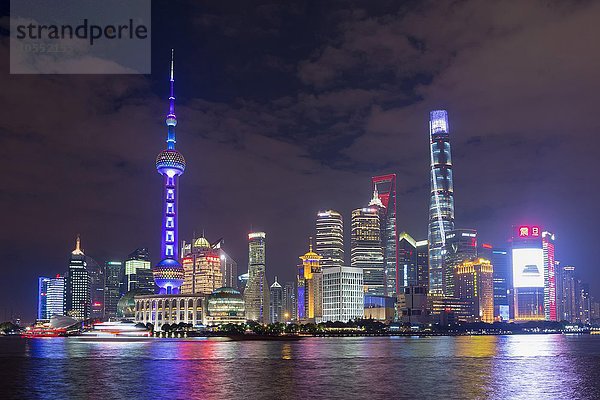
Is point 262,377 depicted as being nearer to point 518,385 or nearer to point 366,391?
point 366,391

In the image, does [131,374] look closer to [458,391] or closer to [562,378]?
[458,391]

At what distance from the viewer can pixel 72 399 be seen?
235ft

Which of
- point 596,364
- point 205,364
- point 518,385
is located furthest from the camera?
point 596,364

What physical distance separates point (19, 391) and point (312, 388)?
31650 millimetres

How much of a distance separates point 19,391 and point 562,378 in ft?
218

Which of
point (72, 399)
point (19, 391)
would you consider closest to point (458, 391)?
point (72, 399)

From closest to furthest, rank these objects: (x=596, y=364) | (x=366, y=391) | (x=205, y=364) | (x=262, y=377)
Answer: (x=366, y=391) → (x=262, y=377) → (x=205, y=364) → (x=596, y=364)

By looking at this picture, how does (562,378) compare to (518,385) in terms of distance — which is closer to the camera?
(518,385)

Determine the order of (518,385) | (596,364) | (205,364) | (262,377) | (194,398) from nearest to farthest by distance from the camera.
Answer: (194,398) → (518,385) → (262,377) → (205,364) → (596,364)

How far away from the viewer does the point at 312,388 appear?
80.2 m

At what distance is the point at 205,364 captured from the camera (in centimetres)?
11269

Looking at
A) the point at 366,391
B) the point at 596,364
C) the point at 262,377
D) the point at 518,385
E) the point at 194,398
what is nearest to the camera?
the point at 194,398

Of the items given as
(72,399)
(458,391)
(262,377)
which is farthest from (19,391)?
(458,391)

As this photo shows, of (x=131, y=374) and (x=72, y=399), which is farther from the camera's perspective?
(x=131, y=374)
